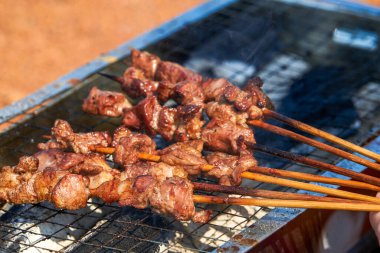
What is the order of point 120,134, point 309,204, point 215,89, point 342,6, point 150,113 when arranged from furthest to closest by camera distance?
point 342,6
point 215,89
point 150,113
point 120,134
point 309,204

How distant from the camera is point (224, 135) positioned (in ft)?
12.0

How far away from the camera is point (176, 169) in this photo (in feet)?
11.1

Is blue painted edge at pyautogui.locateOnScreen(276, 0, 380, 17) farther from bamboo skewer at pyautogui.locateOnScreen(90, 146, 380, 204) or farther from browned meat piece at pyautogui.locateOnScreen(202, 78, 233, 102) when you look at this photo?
bamboo skewer at pyautogui.locateOnScreen(90, 146, 380, 204)

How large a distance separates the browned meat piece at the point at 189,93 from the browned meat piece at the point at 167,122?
→ 18 centimetres

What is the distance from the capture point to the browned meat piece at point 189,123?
3.72 m

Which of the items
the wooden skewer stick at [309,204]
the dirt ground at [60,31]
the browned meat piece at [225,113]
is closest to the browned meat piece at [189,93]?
the browned meat piece at [225,113]

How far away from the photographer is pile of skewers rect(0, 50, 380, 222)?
3.07m

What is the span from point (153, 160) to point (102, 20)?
757 centimetres

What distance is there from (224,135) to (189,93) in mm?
563

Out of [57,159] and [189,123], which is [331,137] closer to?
[189,123]

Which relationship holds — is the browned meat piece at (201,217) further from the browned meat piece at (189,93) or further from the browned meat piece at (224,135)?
the browned meat piece at (189,93)

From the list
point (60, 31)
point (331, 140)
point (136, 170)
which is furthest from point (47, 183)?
point (60, 31)

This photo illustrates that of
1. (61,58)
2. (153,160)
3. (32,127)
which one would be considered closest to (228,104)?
(153,160)

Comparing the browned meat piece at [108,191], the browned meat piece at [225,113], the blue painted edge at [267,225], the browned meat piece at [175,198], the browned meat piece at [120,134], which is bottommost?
the blue painted edge at [267,225]
